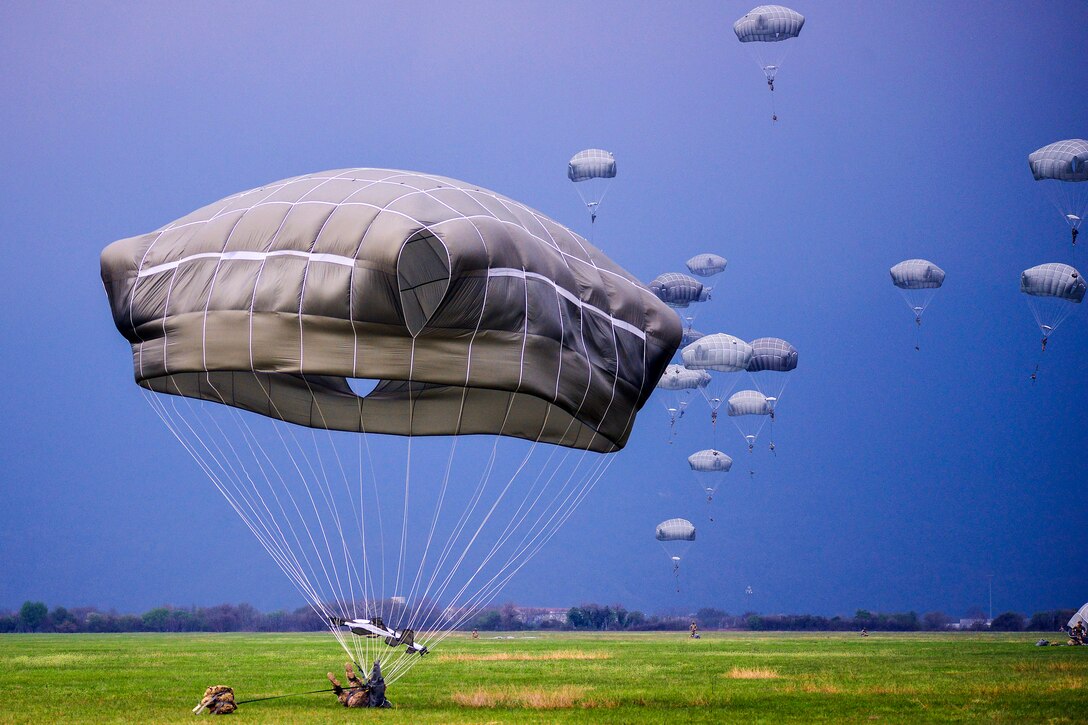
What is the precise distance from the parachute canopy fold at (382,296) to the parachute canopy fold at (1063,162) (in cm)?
3835

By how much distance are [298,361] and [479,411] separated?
5.47 meters

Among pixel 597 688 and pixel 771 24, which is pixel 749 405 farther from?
pixel 597 688

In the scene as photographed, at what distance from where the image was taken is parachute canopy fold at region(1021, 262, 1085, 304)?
5362cm

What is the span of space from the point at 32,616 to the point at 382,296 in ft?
451

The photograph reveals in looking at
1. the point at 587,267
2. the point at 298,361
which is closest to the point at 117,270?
the point at 298,361

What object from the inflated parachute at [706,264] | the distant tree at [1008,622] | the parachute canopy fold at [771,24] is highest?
the parachute canopy fold at [771,24]

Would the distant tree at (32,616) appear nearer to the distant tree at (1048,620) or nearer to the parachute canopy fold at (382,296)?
the distant tree at (1048,620)

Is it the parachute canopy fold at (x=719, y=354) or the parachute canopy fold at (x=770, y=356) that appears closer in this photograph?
the parachute canopy fold at (x=719, y=354)

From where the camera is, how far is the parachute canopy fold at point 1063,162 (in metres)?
50.6

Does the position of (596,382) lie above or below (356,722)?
above

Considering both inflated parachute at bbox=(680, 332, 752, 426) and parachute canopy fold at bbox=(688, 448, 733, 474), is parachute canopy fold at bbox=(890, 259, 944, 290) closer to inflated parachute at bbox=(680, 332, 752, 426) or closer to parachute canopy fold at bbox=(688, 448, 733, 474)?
inflated parachute at bbox=(680, 332, 752, 426)

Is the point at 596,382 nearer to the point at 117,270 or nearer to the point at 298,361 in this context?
the point at 298,361

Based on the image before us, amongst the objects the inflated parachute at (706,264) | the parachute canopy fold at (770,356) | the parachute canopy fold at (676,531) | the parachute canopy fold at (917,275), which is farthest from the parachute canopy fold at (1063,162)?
the parachute canopy fold at (676,531)

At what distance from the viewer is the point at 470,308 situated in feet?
52.7
